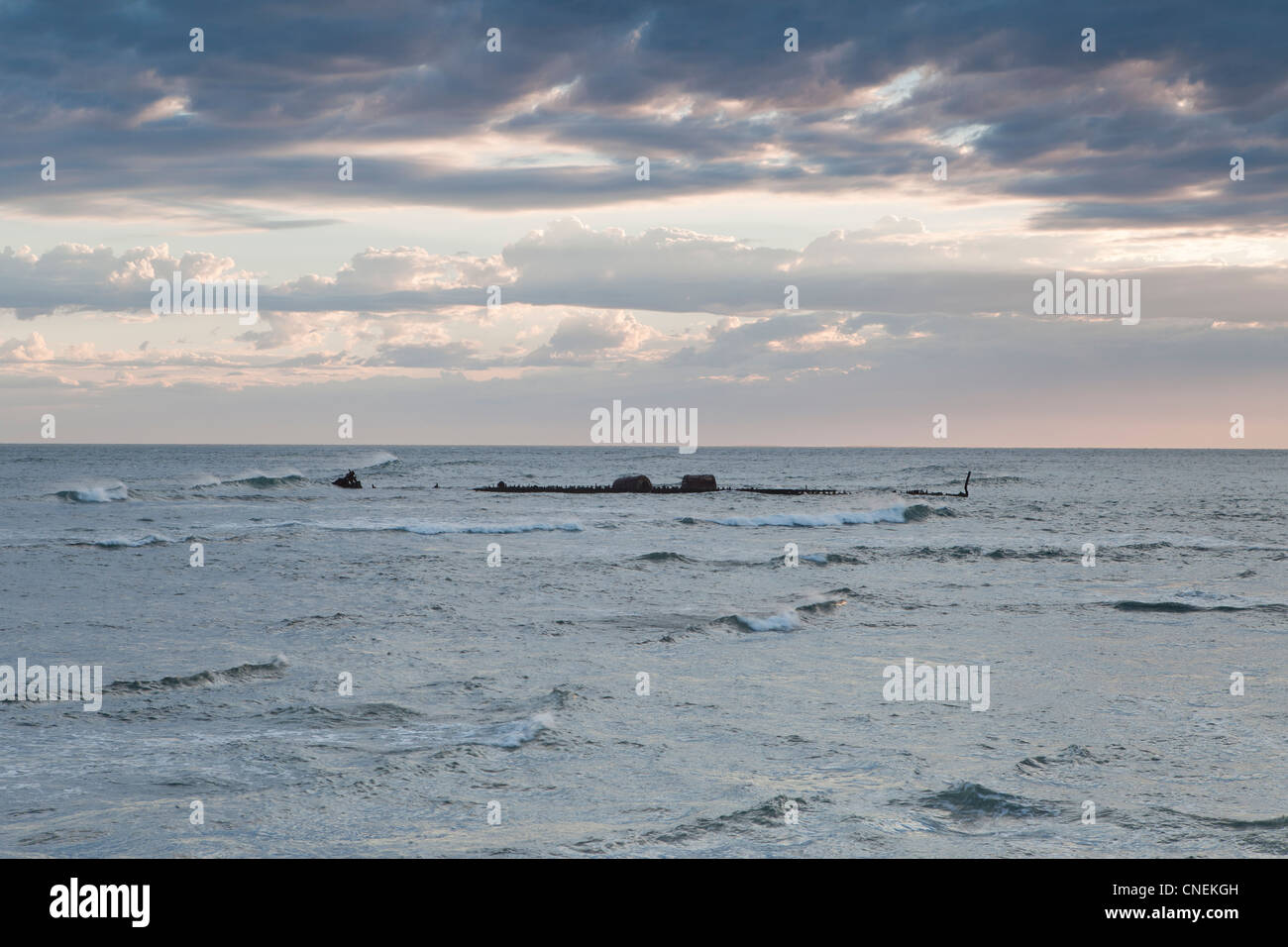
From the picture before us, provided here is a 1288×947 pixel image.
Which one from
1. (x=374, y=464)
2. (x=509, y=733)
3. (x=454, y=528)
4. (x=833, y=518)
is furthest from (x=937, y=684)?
(x=374, y=464)

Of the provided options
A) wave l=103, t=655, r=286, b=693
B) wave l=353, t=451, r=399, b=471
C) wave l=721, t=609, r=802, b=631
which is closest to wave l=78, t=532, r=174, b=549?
wave l=103, t=655, r=286, b=693

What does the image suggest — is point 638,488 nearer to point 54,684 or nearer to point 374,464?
point 54,684

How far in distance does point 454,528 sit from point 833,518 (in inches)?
835

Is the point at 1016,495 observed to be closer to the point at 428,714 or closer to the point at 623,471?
the point at 623,471

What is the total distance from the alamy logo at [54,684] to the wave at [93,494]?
5378 centimetres

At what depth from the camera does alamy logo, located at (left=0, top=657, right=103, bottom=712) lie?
14.4 m

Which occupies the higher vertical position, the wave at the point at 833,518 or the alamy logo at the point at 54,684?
the alamy logo at the point at 54,684

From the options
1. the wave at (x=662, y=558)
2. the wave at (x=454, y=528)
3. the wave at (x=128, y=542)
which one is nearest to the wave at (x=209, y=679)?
the wave at (x=662, y=558)

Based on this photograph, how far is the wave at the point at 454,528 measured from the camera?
45.6m

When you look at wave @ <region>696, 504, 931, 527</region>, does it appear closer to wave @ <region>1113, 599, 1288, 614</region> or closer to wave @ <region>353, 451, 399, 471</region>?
wave @ <region>1113, 599, 1288, 614</region>
